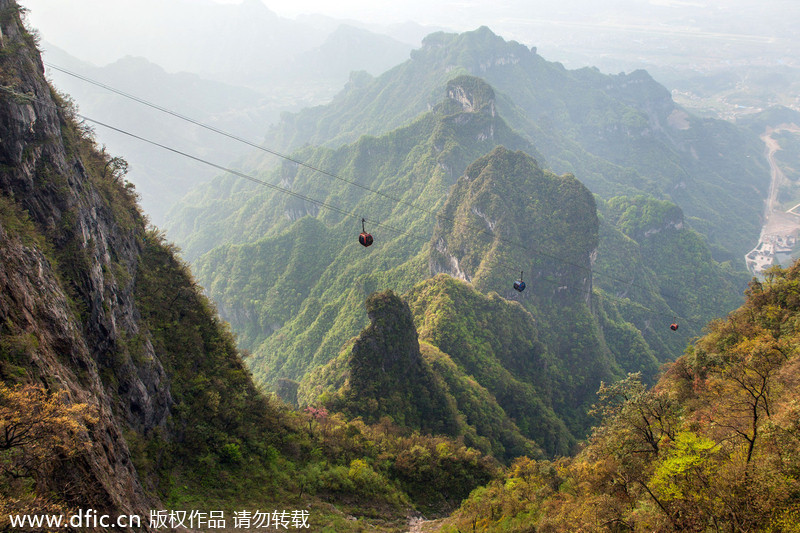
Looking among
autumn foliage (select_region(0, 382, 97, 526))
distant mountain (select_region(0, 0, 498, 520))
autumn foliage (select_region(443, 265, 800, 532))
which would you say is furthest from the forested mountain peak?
autumn foliage (select_region(0, 382, 97, 526))

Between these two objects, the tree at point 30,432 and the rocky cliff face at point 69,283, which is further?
the rocky cliff face at point 69,283

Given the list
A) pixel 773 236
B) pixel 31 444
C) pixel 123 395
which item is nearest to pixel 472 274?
pixel 123 395

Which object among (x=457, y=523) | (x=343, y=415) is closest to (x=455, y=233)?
(x=343, y=415)

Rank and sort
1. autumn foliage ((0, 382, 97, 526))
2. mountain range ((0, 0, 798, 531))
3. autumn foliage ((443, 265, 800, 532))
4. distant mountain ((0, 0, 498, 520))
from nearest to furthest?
autumn foliage ((0, 382, 97, 526)), autumn foliage ((443, 265, 800, 532)), distant mountain ((0, 0, 498, 520)), mountain range ((0, 0, 798, 531))

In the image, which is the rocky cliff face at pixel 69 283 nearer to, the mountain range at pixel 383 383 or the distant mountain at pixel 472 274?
the mountain range at pixel 383 383

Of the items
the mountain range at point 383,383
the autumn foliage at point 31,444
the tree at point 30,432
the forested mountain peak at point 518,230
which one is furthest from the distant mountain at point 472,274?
the tree at point 30,432

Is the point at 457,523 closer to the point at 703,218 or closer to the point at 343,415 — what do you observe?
the point at 343,415

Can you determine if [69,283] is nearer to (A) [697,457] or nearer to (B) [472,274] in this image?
(A) [697,457]

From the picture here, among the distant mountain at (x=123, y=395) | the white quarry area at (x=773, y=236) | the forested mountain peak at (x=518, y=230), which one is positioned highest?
the white quarry area at (x=773, y=236)

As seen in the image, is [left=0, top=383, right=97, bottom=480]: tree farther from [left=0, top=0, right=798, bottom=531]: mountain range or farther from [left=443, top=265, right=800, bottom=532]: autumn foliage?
[left=443, top=265, right=800, bottom=532]: autumn foliage
